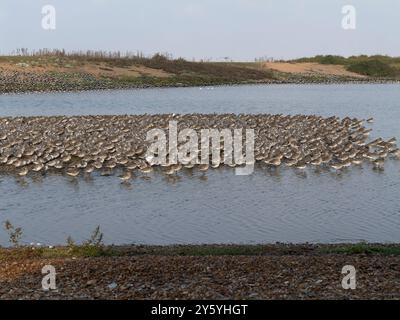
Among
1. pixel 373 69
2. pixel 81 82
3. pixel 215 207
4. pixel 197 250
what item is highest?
pixel 373 69

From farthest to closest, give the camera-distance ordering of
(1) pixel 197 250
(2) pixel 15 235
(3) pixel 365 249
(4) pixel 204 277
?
(2) pixel 15 235
(1) pixel 197 250
(3) pixel 365 249
(4) pixel 204 277

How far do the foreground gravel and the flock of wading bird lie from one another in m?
11.0

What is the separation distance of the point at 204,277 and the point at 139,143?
1724cm

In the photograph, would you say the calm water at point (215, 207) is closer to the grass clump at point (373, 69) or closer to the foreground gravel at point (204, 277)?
the foreground gravel at point (204, 277)

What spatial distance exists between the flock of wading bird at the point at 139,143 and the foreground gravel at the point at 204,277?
1096 cm

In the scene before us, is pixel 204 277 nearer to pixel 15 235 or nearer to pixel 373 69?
pixel 15 235

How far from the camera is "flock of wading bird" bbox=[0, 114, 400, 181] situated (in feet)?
73.0

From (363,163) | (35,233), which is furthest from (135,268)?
(363,163)

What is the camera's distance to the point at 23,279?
8906mm

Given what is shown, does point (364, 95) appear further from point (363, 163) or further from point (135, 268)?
point (135, 268)

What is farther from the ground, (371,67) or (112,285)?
(371,67)

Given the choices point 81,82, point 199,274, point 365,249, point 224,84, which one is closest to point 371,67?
point 224,84

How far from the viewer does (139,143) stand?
2562 cm
